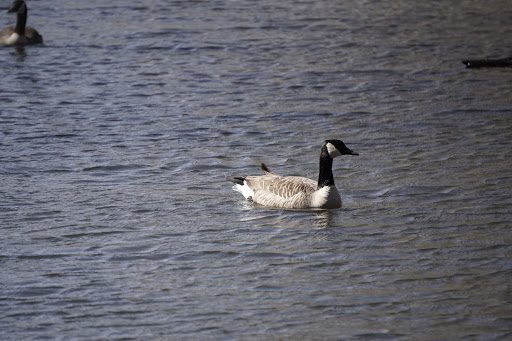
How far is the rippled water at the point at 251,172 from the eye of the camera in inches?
408

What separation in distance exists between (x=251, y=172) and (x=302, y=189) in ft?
6.77

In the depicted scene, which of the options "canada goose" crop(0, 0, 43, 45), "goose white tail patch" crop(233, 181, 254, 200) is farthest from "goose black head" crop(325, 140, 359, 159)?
"canada goose" crop(0, 0, 43, 45)

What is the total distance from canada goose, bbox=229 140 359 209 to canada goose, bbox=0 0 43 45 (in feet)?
52.2

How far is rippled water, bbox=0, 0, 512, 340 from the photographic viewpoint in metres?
10.4

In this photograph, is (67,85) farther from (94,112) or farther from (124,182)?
(124,182)

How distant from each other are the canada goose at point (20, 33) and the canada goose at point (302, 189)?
15903 millimetres

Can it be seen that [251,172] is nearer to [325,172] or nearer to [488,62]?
[325,172]

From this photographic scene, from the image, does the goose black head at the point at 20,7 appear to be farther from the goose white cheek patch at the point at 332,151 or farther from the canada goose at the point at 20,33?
the goose white cheek patch at the point at 332,151

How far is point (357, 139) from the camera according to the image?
1839 centimetres

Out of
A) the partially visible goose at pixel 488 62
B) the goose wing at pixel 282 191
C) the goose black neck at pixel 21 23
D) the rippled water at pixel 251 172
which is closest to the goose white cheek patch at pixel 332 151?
the goose wing at pixel 282 191

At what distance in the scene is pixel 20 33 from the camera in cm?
2873

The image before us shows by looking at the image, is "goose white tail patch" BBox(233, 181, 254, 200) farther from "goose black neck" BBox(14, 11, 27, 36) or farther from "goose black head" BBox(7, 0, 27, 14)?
"goose black head" BBox(7, 0, 27, 14)

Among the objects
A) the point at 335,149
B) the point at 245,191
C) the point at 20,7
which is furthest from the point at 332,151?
the point at 20,7

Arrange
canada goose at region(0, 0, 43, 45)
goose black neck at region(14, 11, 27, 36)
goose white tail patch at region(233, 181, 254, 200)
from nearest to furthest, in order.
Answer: goose white tail patch at region(233, 181, 254, 200) < canada goose at region(0, 0, 43, 45) < goose black neck at region(14, 11, 27, 36)
